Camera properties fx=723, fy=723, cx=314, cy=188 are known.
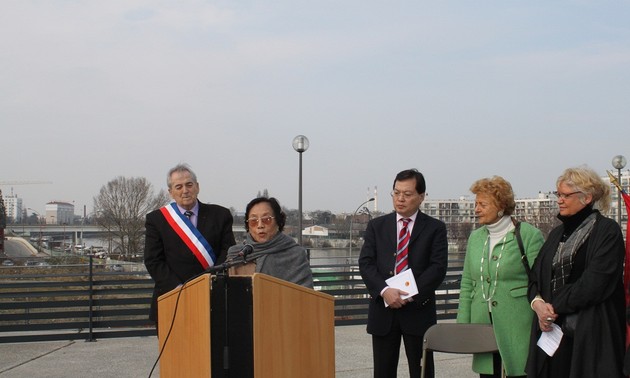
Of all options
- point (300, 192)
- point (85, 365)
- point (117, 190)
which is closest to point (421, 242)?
point (85, 365)

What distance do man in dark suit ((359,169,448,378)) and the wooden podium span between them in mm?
1435

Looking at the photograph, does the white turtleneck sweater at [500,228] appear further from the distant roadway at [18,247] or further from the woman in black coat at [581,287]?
the distant roadway at [18,247]

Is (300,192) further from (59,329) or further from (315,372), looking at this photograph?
(315,372)

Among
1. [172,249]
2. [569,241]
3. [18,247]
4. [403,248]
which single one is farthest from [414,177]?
[18,247]

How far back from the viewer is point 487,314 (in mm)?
4844

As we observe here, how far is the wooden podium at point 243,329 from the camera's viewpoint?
3059mm

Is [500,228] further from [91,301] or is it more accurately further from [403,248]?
[91,301]

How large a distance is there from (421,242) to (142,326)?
6078 millimetres

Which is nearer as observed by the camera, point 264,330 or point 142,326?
point 264,330

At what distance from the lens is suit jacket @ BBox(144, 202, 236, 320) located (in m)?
5.20

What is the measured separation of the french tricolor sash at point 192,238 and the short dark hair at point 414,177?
144cm

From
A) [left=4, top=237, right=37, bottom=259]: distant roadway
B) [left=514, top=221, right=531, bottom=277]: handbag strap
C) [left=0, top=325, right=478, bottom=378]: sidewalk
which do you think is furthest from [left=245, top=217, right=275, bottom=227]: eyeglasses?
[left=4, top=237, right=37, bottom=259]: distant roadway

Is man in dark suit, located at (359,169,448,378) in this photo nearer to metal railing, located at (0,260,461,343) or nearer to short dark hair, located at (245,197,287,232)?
short dark hair, located at (245,197,287,232)

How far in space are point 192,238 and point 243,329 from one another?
2260mm
